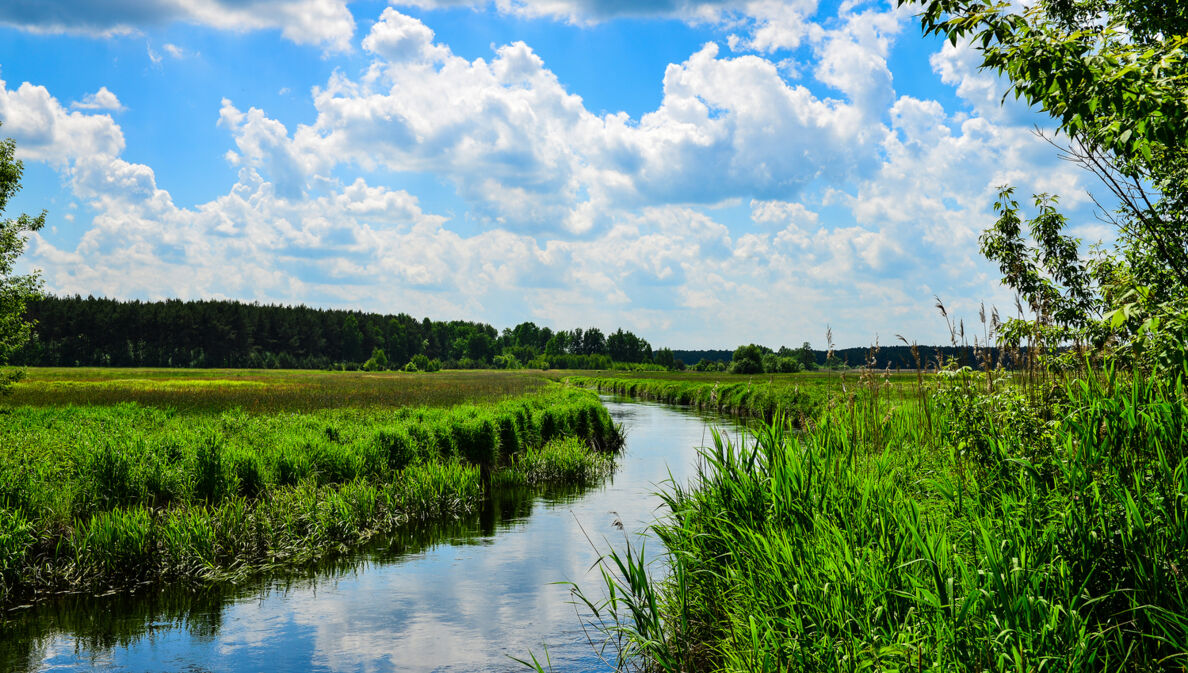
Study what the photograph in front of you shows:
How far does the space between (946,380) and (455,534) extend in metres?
9.44

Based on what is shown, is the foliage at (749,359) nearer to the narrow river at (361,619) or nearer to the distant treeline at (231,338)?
the distant treeline at (231,338)

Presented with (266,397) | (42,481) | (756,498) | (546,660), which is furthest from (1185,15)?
(266,397)

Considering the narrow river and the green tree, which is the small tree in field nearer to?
the green tree

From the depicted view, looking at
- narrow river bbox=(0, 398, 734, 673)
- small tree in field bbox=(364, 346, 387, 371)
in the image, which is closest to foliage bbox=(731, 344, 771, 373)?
small tree in field bbox=(364, 346, 387, 371)

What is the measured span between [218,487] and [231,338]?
12090cm

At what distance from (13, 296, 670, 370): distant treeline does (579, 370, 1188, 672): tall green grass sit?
346ft

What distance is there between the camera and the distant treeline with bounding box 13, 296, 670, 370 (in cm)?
10369

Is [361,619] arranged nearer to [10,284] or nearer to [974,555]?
[974,555]

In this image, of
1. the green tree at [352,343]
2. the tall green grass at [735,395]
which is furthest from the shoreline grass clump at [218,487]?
the green tree at [352,343]

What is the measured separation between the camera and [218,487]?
11.7 m

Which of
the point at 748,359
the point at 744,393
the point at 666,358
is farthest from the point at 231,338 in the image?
the point at 744,393

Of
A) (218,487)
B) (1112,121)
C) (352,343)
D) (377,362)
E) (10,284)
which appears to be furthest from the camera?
(352,343)

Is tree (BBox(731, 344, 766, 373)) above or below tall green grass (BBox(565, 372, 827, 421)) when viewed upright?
above

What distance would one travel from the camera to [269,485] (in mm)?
12320
